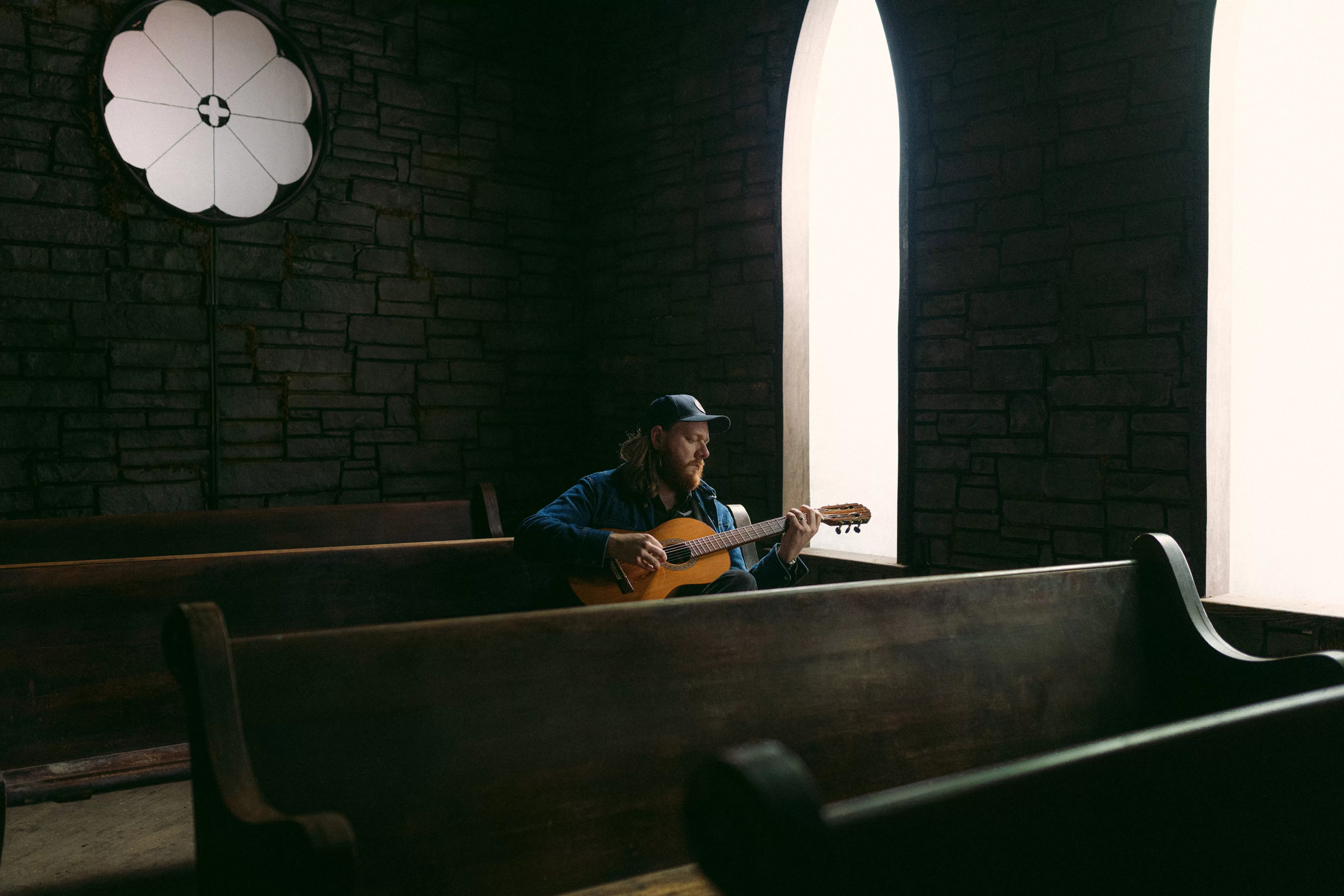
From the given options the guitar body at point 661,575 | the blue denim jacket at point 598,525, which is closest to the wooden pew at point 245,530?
the blue denim jacket at point 598,525

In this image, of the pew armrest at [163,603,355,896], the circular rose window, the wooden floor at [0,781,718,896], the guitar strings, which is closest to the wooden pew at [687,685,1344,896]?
the pew armrest at [163,603,355,896]

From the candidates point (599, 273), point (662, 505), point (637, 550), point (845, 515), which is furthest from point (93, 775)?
point (599, 273)

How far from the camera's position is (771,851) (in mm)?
731

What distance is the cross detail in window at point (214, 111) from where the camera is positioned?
4.56m

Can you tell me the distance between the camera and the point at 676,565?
3078mm

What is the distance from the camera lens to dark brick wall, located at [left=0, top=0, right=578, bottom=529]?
13.7 feet

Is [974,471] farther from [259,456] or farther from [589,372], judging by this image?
[259,456]

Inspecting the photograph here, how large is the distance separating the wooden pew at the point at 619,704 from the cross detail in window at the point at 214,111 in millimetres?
3924

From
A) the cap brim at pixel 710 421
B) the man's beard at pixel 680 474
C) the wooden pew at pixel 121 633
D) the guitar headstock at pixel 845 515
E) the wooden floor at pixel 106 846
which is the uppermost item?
the cap brim at pixel 710 421

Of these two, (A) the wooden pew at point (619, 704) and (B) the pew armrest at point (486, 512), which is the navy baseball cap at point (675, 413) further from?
(A) the wooden pew at point (619, 704)

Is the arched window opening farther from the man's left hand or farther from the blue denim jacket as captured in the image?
the blue denim jacket

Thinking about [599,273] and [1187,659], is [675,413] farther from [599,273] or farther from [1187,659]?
[599,273]

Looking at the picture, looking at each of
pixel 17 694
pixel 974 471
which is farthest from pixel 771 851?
pixel 974 471

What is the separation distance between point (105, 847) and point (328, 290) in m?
2.81
